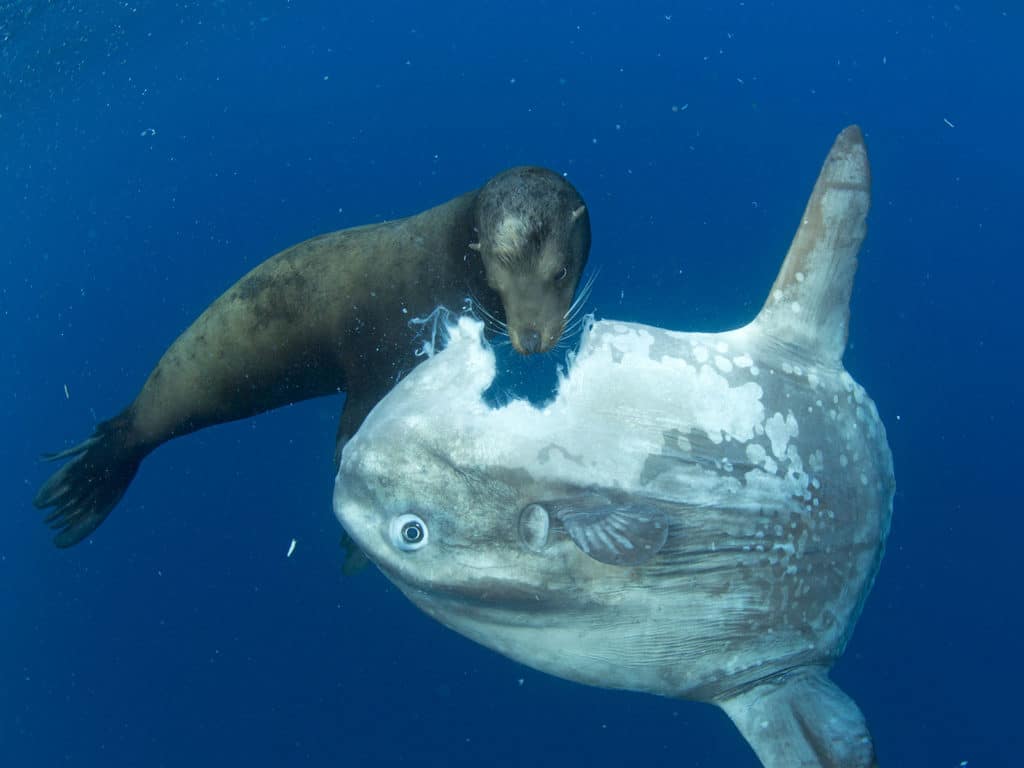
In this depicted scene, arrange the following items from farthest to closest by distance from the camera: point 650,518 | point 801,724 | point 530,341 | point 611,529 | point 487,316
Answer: point 487,316, point 530,341, point 801,724, point 650,518, point 611,529

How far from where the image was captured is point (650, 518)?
8.52 ft

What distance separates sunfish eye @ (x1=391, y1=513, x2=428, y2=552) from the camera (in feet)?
8.61

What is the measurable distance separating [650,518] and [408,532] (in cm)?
86

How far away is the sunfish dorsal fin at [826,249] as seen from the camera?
11.7ft

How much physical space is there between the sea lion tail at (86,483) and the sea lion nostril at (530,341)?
347cm

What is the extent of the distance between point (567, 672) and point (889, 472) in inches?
73.8

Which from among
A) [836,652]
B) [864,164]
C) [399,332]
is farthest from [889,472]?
[399,332]

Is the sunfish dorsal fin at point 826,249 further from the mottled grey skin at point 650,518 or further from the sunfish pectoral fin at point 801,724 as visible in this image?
the sunfish pectoral fin at point 801,724

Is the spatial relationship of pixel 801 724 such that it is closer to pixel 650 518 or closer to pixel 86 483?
pixel 650 518

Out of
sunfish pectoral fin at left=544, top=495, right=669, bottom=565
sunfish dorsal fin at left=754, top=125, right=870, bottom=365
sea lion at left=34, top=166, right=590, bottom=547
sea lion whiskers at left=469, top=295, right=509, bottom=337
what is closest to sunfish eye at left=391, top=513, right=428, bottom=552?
sunfish pectoral fin at left=544, top=495, right=669, bottom=565

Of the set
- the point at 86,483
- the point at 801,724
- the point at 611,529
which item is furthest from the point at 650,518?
the point at 86,483

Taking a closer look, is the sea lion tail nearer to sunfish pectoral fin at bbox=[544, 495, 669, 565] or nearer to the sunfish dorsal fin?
sunfish pectoral fin at bbox=[544, 495, 669, 565]

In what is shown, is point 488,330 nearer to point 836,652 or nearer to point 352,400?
point 352,400

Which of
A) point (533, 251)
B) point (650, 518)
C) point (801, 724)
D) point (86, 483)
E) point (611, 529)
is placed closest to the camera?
point (611, 529)
